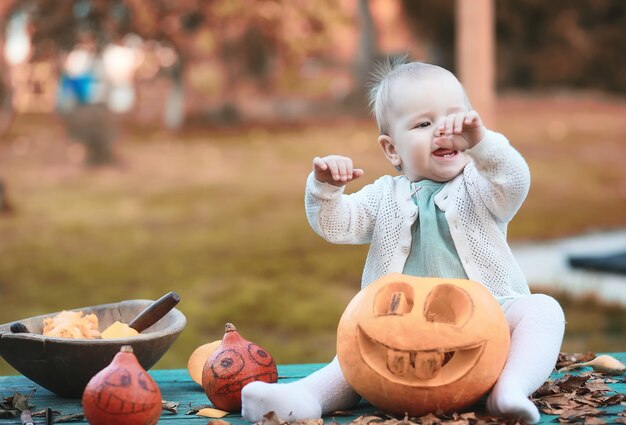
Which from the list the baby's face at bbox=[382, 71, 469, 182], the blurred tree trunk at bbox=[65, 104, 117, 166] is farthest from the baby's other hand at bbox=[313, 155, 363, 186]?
the blurred tree trunk at bbox=[65, 104, 117, 166]

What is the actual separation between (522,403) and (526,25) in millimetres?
5722

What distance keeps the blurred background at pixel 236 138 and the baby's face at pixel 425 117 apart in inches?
131

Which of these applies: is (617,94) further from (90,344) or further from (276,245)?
(90,344)

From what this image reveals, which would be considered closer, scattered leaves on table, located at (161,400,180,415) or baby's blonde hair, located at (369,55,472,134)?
scattered leaves on table, located at (161,400,180,415)

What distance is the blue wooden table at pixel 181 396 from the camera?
1.97 m

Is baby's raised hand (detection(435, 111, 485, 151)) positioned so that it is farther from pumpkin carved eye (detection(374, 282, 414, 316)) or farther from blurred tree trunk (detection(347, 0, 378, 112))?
blurred tree trunk (detection(347, 0, 378, 112))

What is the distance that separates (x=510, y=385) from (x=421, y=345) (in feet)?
0.67

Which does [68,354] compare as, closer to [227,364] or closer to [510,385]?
[227,364]

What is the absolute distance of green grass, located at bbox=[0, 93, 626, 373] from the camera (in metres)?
5.64

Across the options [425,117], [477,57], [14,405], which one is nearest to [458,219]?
[425,117]

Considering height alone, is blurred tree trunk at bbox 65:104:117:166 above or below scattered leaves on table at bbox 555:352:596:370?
above

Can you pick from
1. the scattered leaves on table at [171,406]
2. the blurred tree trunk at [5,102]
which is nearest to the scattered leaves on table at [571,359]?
the scattered leaves on table at [171,406]

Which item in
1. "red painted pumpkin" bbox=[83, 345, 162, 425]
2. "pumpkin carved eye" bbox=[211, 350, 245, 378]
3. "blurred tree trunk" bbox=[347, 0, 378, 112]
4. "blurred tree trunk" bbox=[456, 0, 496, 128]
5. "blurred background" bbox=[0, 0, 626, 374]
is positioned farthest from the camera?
"blurred tree trunk" bbox=[347, 0, 378, 112]

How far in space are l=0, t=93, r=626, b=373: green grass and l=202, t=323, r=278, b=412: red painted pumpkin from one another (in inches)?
120
